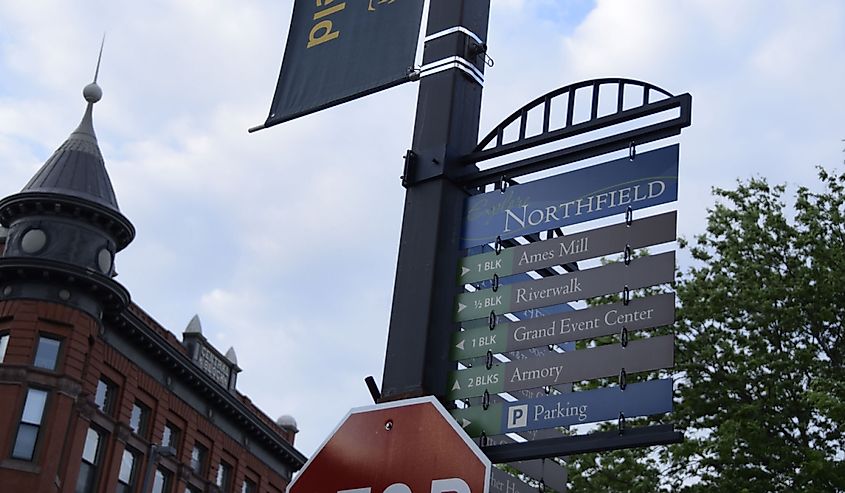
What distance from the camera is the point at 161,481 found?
146 feet

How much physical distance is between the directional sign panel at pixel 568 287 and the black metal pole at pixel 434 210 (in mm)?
154

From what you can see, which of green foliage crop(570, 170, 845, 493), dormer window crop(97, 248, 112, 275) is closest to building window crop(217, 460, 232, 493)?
dormer window crop(97, 248, 112, 275)

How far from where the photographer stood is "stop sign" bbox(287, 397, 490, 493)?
211 inches

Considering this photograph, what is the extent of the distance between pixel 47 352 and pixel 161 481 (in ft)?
26.5

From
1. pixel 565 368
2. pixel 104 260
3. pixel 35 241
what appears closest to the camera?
pixel 565 368

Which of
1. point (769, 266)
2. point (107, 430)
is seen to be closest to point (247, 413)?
point (107, 430)

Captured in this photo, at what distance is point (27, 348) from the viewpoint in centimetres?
3812

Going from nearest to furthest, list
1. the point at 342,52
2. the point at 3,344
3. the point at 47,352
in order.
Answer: the point at 342,52, the point at 47,352, the point at 3,344

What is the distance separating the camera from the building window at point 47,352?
126 ft

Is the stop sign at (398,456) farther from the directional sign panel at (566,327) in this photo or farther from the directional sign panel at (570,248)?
the directional sign panel at (570,248)

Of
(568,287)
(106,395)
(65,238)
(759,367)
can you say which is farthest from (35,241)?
(568,287)

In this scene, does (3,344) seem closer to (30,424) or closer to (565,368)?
(30,424)

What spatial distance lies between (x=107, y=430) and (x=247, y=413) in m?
10.4

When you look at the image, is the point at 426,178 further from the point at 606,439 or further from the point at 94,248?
the point at 94,248
